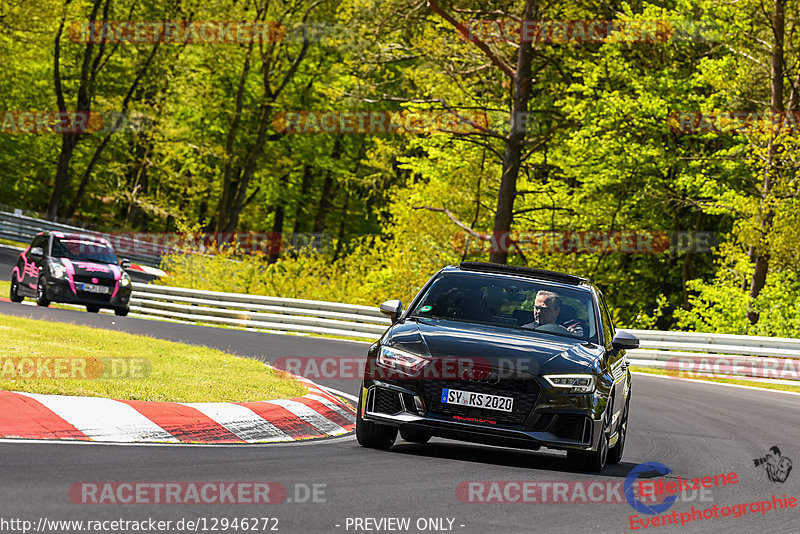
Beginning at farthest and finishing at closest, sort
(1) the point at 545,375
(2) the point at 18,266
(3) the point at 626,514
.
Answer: (2) the point at 18,266 → (1) the point at 545,375 → (3) the point at 626,514

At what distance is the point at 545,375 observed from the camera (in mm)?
8398

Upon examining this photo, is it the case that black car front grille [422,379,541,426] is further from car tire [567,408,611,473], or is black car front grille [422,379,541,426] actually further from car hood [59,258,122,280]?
car hood [59,258,122,280]

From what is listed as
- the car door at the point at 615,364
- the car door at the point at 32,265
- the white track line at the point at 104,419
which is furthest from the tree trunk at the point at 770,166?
the white track line at the point at 104,419

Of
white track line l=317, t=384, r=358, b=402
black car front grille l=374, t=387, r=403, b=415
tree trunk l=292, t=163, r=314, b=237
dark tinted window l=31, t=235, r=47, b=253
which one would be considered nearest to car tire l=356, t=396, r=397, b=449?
black car front grille l=374, t=387, r=403, b=415

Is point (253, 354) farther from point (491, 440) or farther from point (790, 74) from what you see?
point (790, 74)

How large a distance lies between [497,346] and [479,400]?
0.47m

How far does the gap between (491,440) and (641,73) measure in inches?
1252

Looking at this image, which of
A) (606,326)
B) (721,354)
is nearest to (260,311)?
(721,354)

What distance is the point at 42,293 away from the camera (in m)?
24.0

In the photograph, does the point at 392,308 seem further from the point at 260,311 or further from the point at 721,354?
the point at 260,311

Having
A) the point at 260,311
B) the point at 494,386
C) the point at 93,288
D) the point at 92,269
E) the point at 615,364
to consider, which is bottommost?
the point at 260,311

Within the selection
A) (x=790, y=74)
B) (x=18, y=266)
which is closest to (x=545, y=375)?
(x=18, y=266)

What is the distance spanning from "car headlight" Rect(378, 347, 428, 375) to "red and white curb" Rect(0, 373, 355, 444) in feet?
4.31

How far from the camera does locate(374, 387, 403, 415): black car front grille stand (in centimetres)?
856
